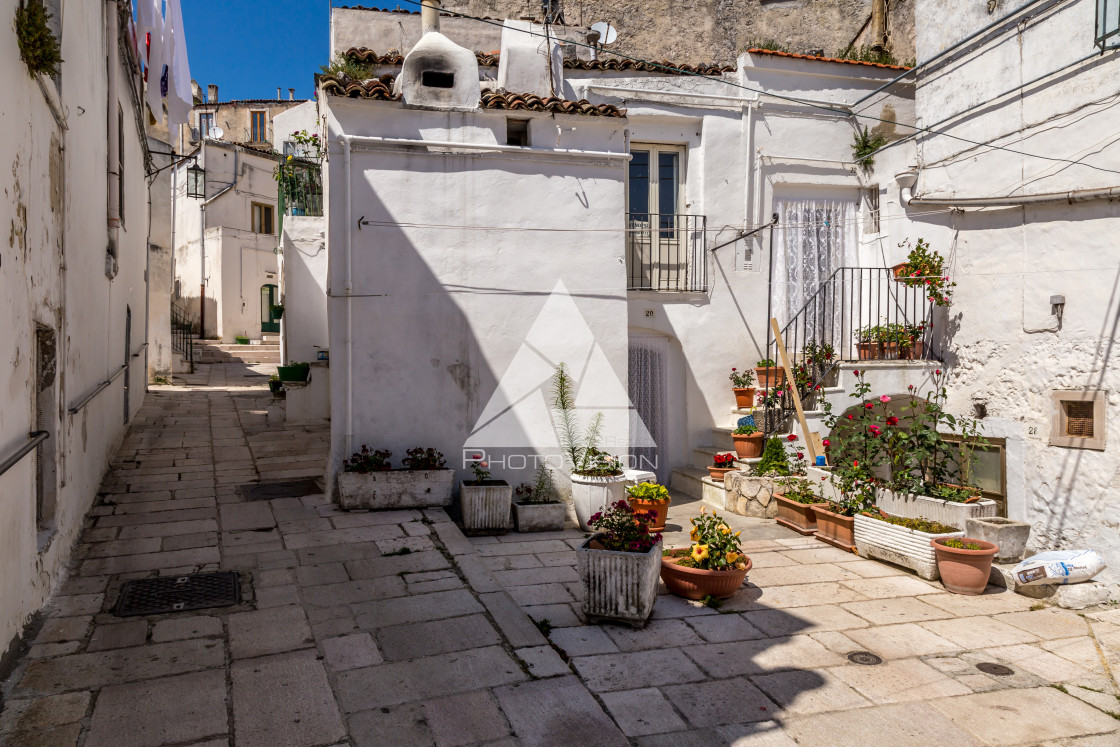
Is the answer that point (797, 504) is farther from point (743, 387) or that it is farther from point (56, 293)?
point (56, 293)

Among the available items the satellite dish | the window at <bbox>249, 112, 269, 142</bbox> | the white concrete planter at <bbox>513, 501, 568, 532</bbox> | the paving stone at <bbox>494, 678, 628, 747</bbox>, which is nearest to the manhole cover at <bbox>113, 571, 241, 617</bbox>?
the paving stone at <bbox>494, 678, 628, 747</bbox>

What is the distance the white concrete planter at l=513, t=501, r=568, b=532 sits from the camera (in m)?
8.08

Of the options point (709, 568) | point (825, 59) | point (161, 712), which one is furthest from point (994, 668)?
point (825, 59)

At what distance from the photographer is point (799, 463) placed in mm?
9695

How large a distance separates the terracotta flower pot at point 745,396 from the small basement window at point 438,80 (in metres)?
5.79

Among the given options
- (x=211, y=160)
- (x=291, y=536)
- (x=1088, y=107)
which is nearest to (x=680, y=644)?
(x=291, y=536)

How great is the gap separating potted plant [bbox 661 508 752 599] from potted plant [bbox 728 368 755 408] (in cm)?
509

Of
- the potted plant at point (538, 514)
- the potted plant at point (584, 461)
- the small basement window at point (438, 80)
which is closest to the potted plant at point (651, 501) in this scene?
the potted plant at point (584, 461)

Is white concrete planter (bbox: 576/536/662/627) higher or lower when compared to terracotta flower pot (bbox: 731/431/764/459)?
lower

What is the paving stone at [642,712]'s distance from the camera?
3.98 metres

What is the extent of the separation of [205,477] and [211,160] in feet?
67.7

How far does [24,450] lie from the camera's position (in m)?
4.33

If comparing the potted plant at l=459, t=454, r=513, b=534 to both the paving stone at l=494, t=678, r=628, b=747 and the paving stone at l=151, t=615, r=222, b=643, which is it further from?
the paving stone at l=494, t=678, r=628, b=747

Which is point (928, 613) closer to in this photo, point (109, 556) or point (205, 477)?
point (109, 556)
